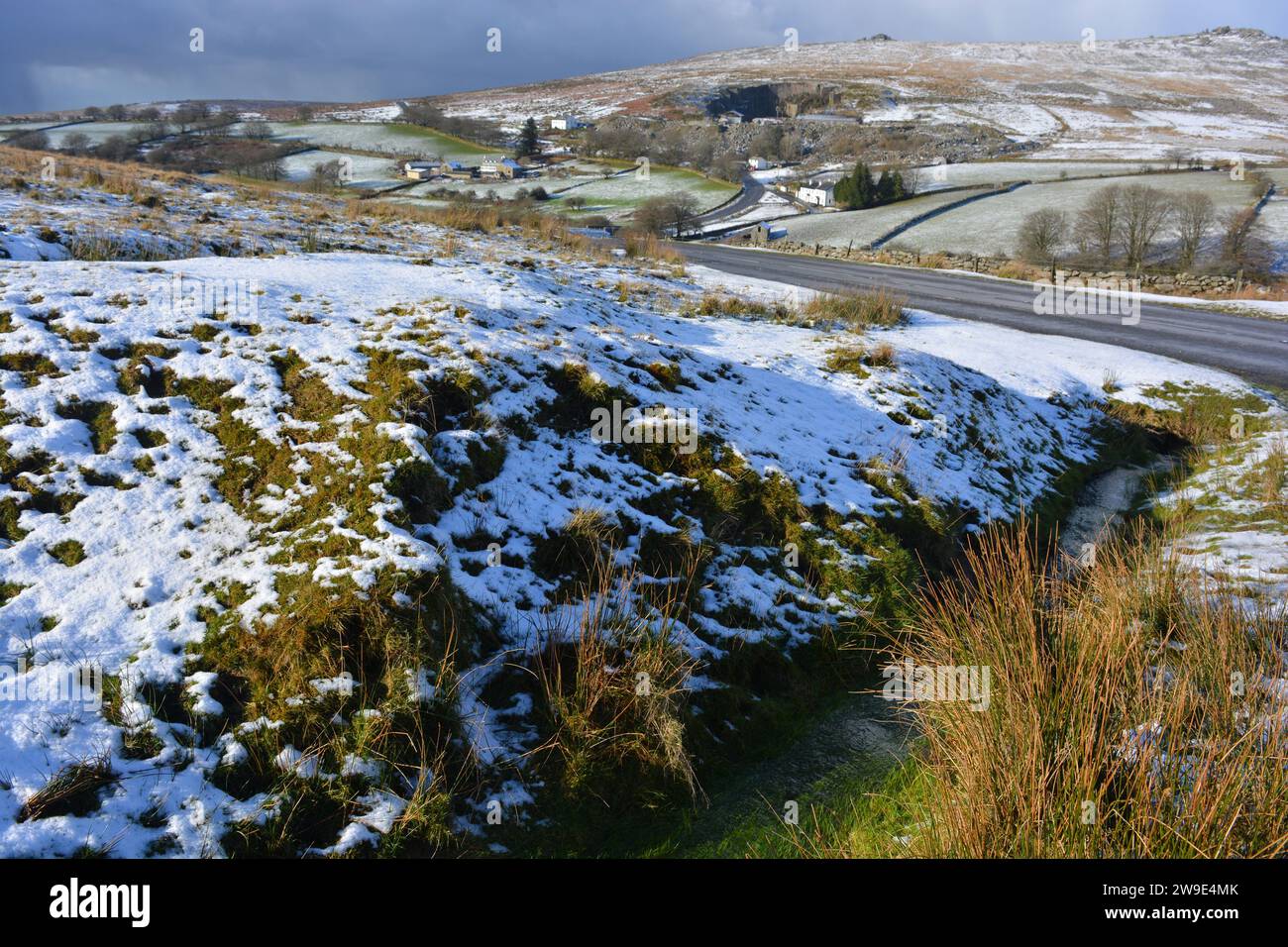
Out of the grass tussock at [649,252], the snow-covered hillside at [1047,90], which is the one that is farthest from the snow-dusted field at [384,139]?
the grass tussock at [649,252]

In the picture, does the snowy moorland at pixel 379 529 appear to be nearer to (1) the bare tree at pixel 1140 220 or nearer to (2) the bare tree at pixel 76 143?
(1) the bare tree at pixel 1140 220

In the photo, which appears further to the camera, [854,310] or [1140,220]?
[1140,220]

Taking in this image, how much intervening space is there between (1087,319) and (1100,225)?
69.0 ft

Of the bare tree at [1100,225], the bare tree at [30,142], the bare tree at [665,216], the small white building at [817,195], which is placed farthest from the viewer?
the small white building at [817,195]

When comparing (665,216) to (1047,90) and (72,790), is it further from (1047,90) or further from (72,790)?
(1047,90)

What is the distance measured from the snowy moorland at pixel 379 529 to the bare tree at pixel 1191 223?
114 feet

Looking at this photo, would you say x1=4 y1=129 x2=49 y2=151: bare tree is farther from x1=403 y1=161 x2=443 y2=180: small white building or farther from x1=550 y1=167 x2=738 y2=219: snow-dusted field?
x1=550 y1=167 x2=738 y2=219: snow-dusted field

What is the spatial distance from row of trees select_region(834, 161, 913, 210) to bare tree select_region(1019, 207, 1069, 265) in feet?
72.8

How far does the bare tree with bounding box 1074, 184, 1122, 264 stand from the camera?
1439 inches

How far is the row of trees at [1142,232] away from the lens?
1385 inches

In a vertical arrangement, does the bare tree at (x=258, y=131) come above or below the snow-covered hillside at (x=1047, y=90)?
below

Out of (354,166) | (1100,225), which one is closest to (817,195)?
(1100,225)

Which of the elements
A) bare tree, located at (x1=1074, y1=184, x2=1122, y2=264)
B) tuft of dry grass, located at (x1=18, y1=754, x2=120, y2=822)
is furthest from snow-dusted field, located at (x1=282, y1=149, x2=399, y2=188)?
tuft of dry grass, located at (x1=18, y1=754, x2=120, y2=822)

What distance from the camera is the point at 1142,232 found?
35500 millimetres
